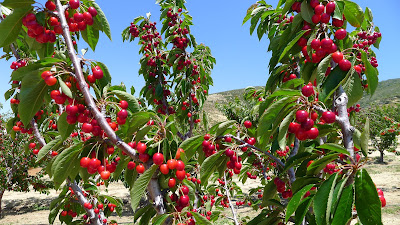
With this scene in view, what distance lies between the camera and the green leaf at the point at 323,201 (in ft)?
3.72

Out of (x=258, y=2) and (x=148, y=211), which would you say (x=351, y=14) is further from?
(x=148, y=211)

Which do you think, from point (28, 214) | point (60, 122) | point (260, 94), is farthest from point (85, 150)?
point (28, 214)

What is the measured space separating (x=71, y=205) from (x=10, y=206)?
2010cm

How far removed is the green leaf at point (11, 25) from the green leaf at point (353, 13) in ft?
6.30

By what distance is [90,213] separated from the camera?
257cm

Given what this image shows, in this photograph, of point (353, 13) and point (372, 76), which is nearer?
point (372, 76)

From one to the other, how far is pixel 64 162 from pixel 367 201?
5.14 feet

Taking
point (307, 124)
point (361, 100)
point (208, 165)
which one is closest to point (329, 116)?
point (307, 124)

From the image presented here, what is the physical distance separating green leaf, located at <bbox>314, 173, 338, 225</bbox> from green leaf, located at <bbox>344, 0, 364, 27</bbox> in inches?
42.0

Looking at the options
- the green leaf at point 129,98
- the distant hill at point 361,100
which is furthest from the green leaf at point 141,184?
the distant hill at point 361,100

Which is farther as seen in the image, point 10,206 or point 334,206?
point 10,206

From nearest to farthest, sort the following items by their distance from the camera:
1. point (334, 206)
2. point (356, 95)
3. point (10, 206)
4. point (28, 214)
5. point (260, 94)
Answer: point (334, 206) → point (356, 95) → point (260, 94) → point (28, 214) → point (10, 206)

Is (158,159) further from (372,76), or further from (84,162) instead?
(372,76)

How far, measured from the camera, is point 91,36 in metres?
1.97
